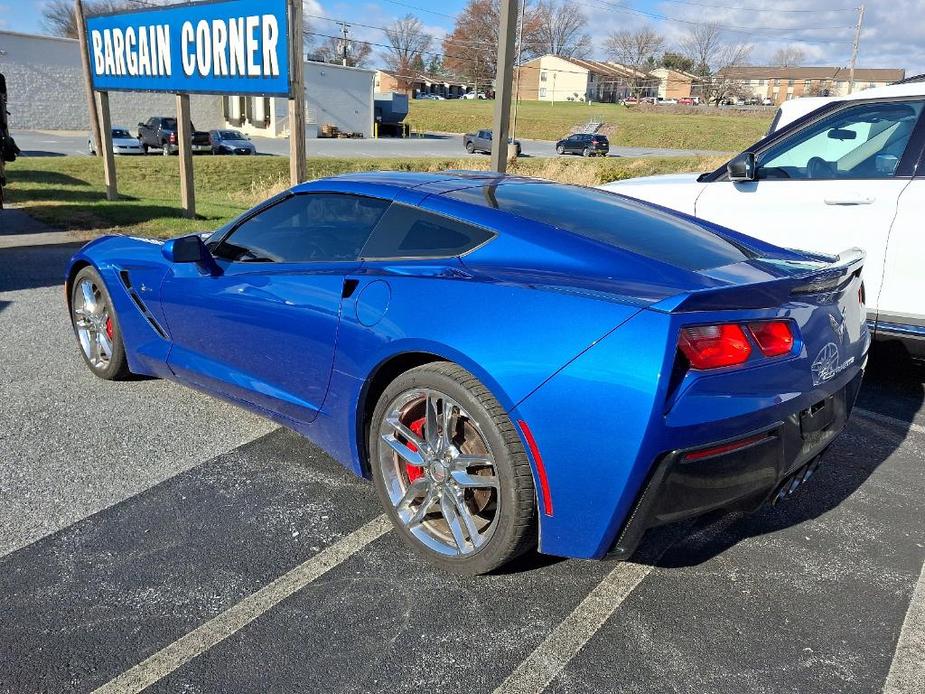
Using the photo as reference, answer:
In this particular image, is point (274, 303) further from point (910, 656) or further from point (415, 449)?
point (910, 656)

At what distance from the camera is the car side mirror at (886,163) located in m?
4.66

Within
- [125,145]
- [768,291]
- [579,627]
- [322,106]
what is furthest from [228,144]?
[579,627]

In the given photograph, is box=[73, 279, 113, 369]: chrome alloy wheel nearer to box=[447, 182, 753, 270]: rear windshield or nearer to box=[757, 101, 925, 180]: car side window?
box=[447, 182, 753, 270]: rear windshield

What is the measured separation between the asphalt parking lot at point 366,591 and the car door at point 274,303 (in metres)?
0.41

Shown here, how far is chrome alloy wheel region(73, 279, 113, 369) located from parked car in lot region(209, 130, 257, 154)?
32.5m

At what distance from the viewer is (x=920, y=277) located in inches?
173

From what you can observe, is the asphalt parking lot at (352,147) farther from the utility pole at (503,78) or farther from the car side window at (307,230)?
the car side window at (307,230)

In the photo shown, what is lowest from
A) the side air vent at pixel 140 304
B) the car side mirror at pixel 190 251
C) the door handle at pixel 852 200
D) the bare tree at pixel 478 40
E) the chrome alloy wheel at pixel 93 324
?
the chrome alloy wheel at pixel 93 324

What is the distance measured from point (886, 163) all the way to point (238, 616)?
15.0ft

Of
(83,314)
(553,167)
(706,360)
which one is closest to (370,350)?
(706,360)

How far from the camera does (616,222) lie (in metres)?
3.12

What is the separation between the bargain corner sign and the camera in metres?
8.44

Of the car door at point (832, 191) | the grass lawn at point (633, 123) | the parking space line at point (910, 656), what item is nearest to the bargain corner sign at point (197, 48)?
the car door at point (832, 191)

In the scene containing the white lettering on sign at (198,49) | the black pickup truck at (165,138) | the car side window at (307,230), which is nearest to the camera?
the car side window at (307,230)
